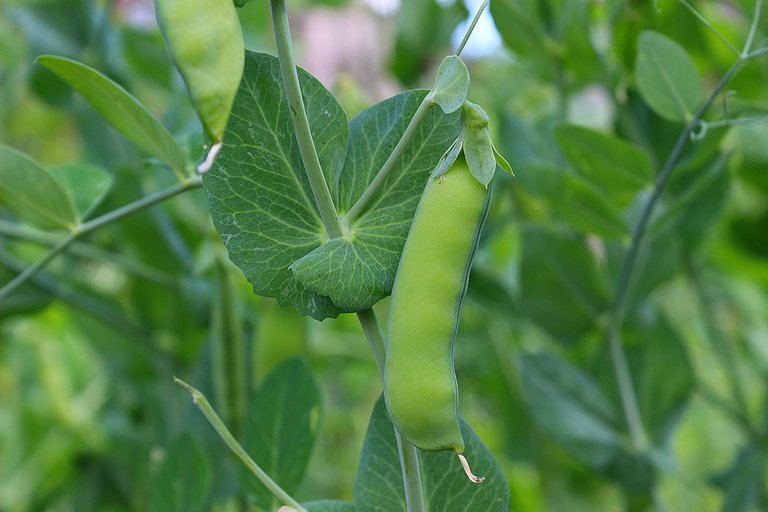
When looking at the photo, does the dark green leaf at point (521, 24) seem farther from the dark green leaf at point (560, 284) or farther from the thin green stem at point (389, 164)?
the thin green stem at point (389, 164)

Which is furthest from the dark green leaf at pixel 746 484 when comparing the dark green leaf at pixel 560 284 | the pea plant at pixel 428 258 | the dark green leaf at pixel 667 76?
the dark green leaf at pixel 667 76

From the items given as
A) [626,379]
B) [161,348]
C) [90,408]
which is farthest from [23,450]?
[626,379]

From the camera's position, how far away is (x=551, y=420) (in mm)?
454

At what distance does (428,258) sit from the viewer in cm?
23

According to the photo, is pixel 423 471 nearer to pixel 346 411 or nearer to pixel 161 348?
pixel 161 348

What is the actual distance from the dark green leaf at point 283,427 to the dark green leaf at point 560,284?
167mm

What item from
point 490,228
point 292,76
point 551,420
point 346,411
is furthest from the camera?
point 346,411

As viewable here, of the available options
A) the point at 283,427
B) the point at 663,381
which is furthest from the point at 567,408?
the point at 283,427

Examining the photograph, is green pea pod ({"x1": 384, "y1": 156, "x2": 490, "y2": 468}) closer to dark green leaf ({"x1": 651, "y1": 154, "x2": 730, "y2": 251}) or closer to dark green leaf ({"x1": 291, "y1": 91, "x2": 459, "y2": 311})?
dark green leaf ({"x1": 291, "y1": 91, "x2": 459, "y2": 311})

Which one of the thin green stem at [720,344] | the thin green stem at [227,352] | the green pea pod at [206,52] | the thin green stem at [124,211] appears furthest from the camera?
the thin green stem at [720,344]

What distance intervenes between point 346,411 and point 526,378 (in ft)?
1.32

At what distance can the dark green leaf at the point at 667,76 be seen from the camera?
1.15 ft

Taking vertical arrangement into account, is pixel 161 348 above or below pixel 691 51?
below

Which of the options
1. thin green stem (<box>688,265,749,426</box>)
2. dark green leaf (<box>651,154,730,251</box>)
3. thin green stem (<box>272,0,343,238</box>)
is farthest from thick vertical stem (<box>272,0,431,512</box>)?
thin green stem (<box>688,265,749,426</box>)
